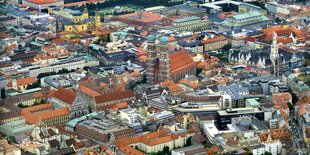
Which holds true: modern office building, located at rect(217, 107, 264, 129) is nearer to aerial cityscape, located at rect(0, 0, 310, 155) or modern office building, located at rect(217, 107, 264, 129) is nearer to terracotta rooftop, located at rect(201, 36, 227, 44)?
aerial cityscape, located at rect(0, 0, 310, 155)

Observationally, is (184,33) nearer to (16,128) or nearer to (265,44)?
(265,44)

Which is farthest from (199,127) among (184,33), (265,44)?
(184,33)

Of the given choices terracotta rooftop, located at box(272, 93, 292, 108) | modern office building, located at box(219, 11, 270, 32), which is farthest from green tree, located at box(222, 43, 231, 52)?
terracotta rooftop, located at box(272, 93, 292, 108)

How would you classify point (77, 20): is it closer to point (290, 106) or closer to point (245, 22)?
point (245, 22)

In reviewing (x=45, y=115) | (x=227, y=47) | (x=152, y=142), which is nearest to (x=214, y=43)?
(x=227, y=47)

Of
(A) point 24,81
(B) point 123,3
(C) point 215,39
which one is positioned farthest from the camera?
(B) point 123,3
